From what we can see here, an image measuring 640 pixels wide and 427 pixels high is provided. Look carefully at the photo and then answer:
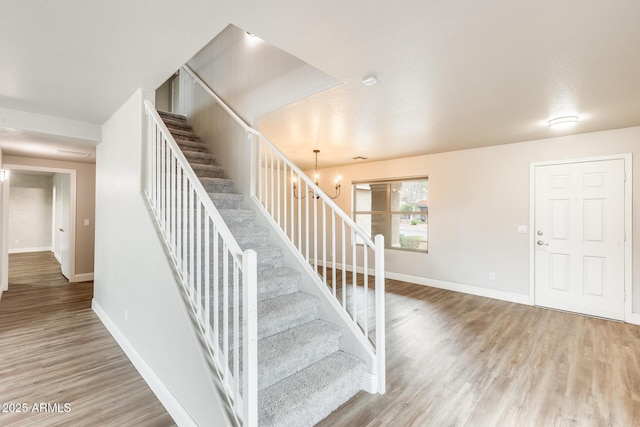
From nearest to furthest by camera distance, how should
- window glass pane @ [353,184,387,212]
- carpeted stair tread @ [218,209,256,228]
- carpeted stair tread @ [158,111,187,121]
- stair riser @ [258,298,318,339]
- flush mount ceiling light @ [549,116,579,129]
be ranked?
1. stair riser @ [258,298,318,339]
2. carpeted stair tread @ [218,209,256,228]
3. flush mount ceiling light @ [549,116,579,129]
4. carpeted stair tread @ [158,111,187,121]
5. window glass pane @ [353,184,387,212]

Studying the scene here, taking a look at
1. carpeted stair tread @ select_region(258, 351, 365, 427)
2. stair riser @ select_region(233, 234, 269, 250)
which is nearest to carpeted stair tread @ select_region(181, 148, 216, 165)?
stair riser @ select_region(233, 234, 269, 250)

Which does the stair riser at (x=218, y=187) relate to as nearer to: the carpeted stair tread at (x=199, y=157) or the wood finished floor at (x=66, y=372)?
the carpeted stair tread at (x=199, y=157)

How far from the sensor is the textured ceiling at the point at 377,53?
158 centimetres

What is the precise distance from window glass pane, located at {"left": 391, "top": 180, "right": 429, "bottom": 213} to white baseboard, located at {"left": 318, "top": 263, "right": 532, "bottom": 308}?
1.30 m

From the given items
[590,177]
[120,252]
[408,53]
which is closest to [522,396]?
[408,53]

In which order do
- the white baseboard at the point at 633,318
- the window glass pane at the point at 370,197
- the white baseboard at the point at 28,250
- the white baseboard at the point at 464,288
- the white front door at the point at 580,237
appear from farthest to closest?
the white baseboard at the point at 28,250
the window glass pane at the point at 370,197
the white baseboard at the point at 464,288
the white front door at the point at 580,237
the white baseboard at the point at 633,318

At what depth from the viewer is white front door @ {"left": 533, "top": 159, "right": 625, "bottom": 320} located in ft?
12.1

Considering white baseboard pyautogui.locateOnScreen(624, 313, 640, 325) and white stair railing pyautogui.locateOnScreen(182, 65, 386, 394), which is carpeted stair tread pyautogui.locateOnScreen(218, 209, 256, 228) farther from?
white baseboard pyautogui.locateOnScreen(624, 313, 640, 325)

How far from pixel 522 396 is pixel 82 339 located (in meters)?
4.12

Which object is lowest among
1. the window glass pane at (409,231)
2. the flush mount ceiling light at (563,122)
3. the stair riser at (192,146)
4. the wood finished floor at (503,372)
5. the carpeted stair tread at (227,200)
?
the wood finished floor at (503,372)

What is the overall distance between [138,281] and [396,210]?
475cm

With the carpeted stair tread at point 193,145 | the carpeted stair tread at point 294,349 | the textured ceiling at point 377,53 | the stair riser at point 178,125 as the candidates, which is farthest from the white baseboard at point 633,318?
the stair riser at point 178,125

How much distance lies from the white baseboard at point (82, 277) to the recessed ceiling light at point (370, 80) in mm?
6257

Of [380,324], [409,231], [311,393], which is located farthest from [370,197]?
[311,393]
